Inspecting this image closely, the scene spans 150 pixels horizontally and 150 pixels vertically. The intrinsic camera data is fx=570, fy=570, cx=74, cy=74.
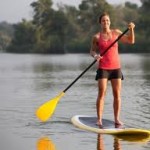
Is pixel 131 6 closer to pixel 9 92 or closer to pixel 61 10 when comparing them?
pixel 61 10

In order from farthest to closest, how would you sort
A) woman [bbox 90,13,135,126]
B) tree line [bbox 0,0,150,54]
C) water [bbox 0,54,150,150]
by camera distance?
1. tree line [bbox 0,0,150,54]
2. woman [bbox 90,13,135,126]
3. water [bbox 0,54,150,150]

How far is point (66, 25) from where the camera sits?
11400 cm

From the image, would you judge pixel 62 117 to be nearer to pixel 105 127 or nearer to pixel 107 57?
pixel 105 127

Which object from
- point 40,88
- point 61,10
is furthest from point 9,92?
point 61,10

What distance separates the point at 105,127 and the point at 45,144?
1.41 m

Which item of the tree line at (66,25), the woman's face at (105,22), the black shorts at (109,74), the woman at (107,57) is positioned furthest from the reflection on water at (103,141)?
the tree line at (66,25)

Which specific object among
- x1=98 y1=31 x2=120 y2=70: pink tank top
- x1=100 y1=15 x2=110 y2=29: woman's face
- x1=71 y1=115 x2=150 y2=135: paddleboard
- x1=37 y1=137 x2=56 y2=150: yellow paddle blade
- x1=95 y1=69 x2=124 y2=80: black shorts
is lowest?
x1=37 y1=137 x2=56 y2=150: yellow paddle blade

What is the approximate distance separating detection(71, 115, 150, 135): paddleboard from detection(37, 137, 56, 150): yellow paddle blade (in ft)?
3.09

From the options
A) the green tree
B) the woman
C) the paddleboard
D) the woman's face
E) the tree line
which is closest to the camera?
the paddleboard

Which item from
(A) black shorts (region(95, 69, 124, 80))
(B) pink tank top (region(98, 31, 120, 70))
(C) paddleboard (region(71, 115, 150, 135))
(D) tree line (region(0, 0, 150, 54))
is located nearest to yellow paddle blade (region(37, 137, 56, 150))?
(C) paddleboard (region(71, 115, 150, 135))

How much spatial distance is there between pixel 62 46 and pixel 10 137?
9677 cm

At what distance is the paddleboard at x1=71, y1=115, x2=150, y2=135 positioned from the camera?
8781 millimetres

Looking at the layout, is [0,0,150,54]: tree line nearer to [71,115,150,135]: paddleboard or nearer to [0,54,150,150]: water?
[0,54,150,150]: water

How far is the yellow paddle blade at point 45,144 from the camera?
7.99m
